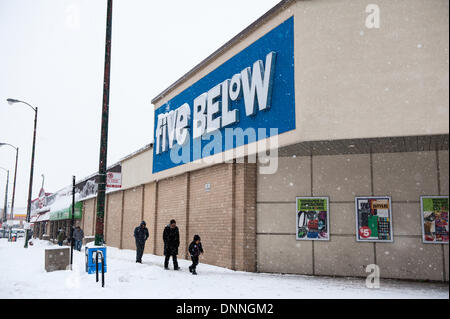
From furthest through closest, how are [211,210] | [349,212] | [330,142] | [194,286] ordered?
[211,210] → [349,212] → [330,142] → [194,286]

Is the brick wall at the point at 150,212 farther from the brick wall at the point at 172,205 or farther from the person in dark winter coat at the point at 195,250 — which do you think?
the person in dark winter coat at the point at 195,250

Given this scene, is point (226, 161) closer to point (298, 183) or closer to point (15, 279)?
point (298, 183)

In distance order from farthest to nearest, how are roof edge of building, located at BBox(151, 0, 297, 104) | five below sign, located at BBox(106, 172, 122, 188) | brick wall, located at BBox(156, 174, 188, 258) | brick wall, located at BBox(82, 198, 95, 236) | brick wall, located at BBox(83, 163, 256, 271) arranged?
brick wall, located at BBox(82, 198, 95, 236), brick wall, located at BBox(156, 174, 188, 258), five below sign, located at BBox(106, 172, 122, 188), brick wall, located at BBox(83, 163, 256, 271), roof edge of building, located at BBox(151, 0, 297, 104)

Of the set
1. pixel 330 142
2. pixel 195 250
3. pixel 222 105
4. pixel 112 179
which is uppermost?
pixel 222 105

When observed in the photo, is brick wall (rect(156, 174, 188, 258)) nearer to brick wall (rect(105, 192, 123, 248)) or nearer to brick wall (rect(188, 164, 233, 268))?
brick wall (rect(188, 164, 233, 268))

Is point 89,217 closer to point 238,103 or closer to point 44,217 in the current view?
point 44,217

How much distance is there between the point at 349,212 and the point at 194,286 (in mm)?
5286

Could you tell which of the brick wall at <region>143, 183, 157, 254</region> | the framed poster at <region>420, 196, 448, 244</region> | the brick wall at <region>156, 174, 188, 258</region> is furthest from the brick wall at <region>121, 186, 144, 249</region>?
the framed poster at <region>420, 196, 448, 244</region>

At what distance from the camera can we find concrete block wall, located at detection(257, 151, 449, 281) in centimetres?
1139

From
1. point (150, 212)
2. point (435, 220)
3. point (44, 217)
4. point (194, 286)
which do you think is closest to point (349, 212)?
point (435, 220)

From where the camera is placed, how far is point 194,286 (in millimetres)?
10078

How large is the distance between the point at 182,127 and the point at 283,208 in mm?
6693

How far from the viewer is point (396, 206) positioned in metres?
11.7

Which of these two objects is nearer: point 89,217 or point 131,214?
point 131,214
